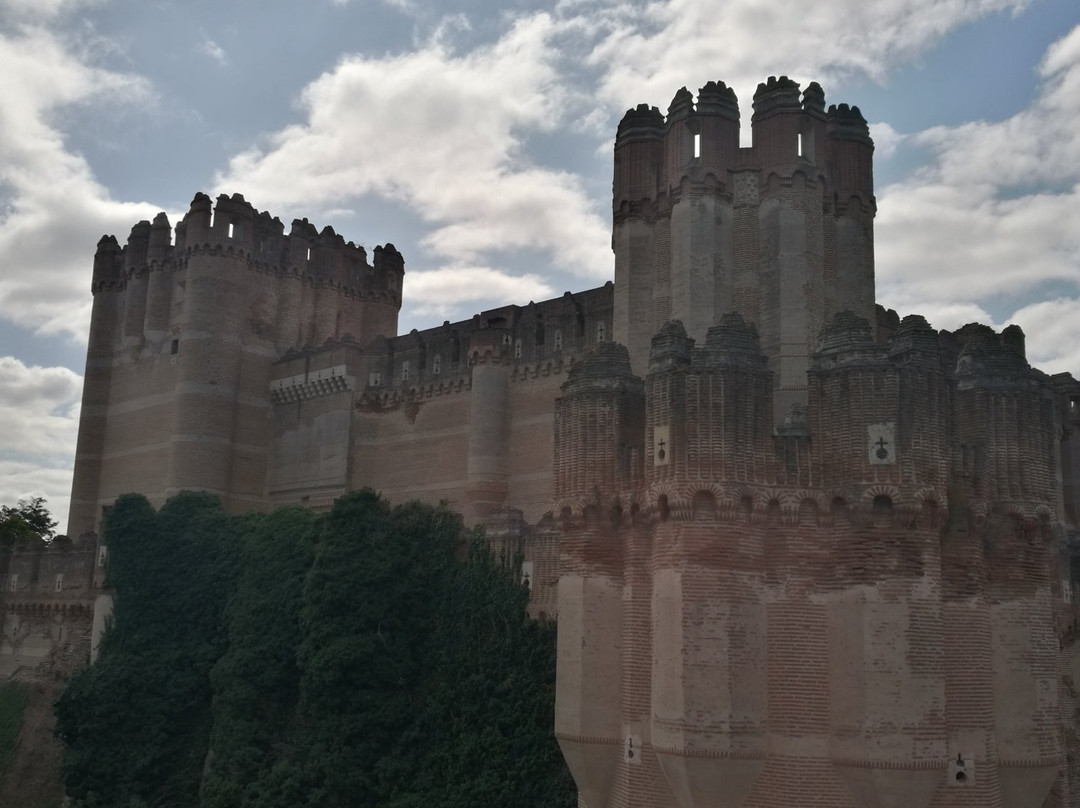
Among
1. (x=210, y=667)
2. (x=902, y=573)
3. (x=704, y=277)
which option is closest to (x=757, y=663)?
(x=902, y=573)

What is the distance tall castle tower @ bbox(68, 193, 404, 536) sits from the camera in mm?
38062

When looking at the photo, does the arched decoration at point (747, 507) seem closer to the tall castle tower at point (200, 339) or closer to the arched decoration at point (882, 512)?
the arched decoration at point (882, 512)

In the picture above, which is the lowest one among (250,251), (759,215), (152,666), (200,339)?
(152,666)

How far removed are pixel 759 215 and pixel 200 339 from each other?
76.5 feet

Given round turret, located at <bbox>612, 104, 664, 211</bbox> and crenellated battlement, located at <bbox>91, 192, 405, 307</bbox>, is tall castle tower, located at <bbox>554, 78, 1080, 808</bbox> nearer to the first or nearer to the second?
round turret, located at <bbox>612, 104, 664, 211</bbox>

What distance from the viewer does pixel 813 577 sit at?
1438cm

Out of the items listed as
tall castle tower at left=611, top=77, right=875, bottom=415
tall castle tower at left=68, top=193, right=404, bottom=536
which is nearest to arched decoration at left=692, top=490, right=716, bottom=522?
tall castle tower at left=611, top=77, right=875, bottom=415

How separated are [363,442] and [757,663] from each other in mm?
25545

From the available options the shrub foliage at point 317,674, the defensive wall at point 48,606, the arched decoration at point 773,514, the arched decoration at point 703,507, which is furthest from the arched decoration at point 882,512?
the defensive wall at point 48,606

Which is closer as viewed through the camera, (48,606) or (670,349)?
(670,349)

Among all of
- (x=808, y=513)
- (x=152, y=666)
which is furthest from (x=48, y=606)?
(x=808, y=513)

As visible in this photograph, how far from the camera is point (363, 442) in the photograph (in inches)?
1500

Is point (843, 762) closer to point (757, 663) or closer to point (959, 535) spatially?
point (757, 663)

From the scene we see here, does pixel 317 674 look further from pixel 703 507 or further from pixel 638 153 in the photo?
pixel 638 153
